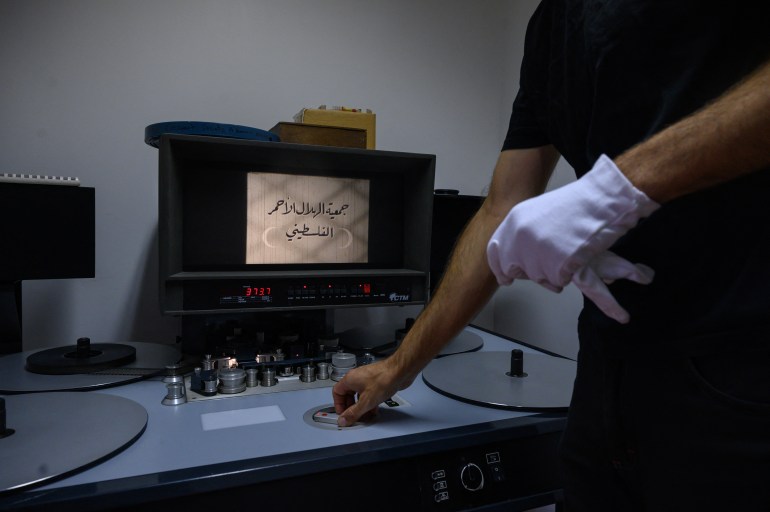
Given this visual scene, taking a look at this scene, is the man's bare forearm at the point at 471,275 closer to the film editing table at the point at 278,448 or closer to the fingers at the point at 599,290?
the film editing table at the point at 278,448

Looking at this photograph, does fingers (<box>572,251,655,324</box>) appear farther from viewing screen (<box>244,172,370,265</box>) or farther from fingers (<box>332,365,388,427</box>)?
viewing screen (<box>244,172,370,265</box>)

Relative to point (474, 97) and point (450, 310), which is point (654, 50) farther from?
point (474, 97)

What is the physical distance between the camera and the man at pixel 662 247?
457mm

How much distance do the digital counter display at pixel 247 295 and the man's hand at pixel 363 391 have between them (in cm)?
30

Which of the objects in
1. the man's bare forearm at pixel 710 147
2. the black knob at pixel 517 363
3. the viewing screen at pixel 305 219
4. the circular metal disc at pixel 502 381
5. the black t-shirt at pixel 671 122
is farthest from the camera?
the viewing screen at pixel 305 219

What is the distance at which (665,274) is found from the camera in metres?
0.61

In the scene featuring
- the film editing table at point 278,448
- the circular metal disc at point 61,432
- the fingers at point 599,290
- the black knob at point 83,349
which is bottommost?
the film editing table at point 278,448

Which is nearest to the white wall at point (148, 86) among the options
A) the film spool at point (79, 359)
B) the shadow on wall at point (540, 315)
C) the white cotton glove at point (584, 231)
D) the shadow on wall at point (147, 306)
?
the shadow on wall at point (147, 306)

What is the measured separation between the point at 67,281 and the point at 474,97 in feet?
4.68

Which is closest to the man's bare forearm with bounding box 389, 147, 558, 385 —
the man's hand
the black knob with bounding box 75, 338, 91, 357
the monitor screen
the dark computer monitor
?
the man's hand

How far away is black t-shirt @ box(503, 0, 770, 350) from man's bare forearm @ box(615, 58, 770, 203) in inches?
5.2

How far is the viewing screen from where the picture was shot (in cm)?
111

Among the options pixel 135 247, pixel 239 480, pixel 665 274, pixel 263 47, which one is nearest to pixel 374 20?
pixel 263 47

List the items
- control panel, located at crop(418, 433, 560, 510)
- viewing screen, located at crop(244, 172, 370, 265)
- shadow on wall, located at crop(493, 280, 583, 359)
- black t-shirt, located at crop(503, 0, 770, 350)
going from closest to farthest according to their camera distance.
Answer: black t-shirt, located at crop(503, 0, 770, 350) < control panel, located at crop(418, 433, 560, 510) < viewing screen, located at crop(244, 172, 370, 265) < shadow on wall, located at crop(493, 280, 583, 359)
